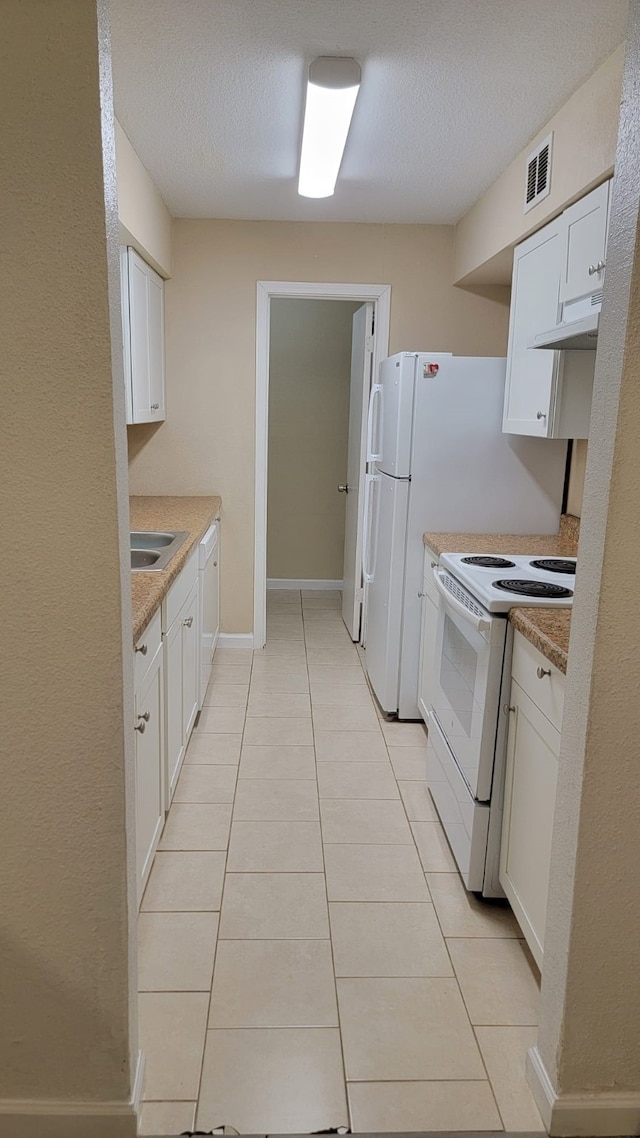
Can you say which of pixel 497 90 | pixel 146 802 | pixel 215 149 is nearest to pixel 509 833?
pixel 146 802

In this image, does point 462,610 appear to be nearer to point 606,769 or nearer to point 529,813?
point 529,813

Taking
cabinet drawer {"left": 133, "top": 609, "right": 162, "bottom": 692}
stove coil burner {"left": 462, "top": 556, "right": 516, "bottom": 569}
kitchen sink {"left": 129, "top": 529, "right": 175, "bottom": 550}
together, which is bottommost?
cabinet drawer {"left": 133, "top": 609, "right": 162, "bottom": 692}

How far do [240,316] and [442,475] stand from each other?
5.56ft

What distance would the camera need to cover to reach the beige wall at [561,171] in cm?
230

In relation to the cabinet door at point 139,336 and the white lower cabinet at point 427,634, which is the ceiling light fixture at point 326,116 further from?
the white lower cabinet at point 427,634

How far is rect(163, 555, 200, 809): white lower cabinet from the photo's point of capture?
2672 mm

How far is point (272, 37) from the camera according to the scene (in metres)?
2.21

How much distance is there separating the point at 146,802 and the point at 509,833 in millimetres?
1042

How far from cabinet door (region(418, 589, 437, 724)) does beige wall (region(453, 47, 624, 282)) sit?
5.17 feet

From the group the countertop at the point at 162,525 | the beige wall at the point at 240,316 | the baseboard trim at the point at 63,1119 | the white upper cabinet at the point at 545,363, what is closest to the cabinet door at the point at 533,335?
the white upper cabinet at the point at 545,363

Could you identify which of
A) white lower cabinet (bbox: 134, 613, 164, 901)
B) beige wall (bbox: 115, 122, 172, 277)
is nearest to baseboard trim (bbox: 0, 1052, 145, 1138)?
white lower cabinet (bbox: 134, 613, 164, 901)

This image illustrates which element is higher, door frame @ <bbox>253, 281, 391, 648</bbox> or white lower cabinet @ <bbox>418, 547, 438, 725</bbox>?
door frame @ <bbox>253, 281, 391, 648</bbox>

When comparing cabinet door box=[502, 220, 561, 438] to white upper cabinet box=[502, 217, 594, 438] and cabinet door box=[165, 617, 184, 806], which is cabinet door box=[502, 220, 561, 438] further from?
cabinet door box=[165, 617, 184, 806]

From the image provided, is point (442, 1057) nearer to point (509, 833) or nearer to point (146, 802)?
point (509, 833)
